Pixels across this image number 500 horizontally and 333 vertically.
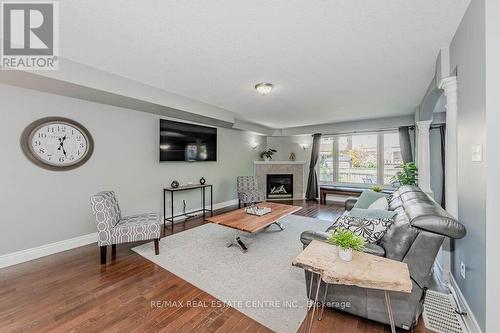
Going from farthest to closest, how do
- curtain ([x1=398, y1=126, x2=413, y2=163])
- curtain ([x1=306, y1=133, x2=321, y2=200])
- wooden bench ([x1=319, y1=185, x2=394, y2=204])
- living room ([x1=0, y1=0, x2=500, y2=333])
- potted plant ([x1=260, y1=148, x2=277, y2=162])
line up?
1. potted plant ([x1=260, y1=148, x2=277, y2=162])
2. curtain ([x1=306, y1=133, x2=321, y2=200])
3. wooden bench ([x1=319, y1=185, x2=394, y2=204])
4. curtain ([x1=398, y1=126, x2=413, y2=163])
5. living room ([x1=0, y1=0, x2=500, y2=333])

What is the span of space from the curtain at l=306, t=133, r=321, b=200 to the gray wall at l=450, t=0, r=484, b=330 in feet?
16.1

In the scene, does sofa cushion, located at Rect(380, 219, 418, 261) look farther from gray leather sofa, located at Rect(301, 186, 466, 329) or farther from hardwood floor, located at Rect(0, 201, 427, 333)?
hardwood floor, located at Rect(0, 201, 427, 333)

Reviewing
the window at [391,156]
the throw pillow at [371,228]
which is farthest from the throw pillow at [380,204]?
the window at [391,156]

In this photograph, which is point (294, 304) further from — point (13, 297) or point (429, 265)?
point (13, 297)

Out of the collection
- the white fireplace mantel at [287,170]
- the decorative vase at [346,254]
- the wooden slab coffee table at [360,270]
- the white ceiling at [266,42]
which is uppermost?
the white ceiling at [266,42]

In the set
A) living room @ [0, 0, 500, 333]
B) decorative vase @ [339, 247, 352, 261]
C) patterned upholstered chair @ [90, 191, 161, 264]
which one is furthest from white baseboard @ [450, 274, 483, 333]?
patterned upholstered chair @ [90, 191, 161, 264]

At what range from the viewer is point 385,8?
1.62 m

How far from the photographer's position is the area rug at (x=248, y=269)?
1.88m

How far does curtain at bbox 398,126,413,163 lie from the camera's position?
531cm

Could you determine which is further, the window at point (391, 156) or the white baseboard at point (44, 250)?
the window at point (391, 156)

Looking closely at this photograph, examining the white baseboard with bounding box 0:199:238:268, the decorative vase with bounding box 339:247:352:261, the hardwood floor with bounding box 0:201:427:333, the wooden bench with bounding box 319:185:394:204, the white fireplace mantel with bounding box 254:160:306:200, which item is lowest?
the hardwood floor with bounding box 0:201:427:333

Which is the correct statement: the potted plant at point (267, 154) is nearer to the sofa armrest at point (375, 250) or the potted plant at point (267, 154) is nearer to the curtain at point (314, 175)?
the curtain at point (314, 175)

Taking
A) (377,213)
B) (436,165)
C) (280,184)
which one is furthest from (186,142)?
(436,165)

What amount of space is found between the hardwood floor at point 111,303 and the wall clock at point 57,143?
1356 millimetres
